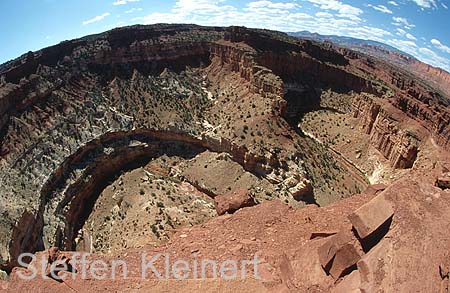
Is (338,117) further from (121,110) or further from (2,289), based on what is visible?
(2,289)

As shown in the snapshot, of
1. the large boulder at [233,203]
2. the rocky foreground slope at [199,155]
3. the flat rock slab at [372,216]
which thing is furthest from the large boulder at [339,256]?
the large boulder at [233,203]

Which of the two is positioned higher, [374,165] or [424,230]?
[424,230]

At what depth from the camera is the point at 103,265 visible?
17.5 m

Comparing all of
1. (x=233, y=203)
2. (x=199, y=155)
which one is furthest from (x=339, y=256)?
(x=199, y=155)

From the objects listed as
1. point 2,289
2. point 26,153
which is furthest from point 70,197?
point 2,289

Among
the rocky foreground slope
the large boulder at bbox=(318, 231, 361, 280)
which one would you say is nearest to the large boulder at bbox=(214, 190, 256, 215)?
the rocky foreground slope

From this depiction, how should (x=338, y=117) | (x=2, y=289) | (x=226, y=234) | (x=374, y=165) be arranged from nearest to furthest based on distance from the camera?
1. (x=2, y=289)
2. (x=226, y=234)
3. (x=374, y=165)
4. (x=338, y=117)

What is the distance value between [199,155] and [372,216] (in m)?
39.5

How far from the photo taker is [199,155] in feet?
177

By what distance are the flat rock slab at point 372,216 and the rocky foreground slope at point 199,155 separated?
6 cm

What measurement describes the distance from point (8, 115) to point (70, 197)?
602 inches

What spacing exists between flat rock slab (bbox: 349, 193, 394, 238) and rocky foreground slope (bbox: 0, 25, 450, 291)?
0.20 feet

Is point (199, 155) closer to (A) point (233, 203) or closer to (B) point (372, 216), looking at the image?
(A) point (233, 203)

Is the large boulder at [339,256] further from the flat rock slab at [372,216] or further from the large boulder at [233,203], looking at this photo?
the large boulder at [233,203]
